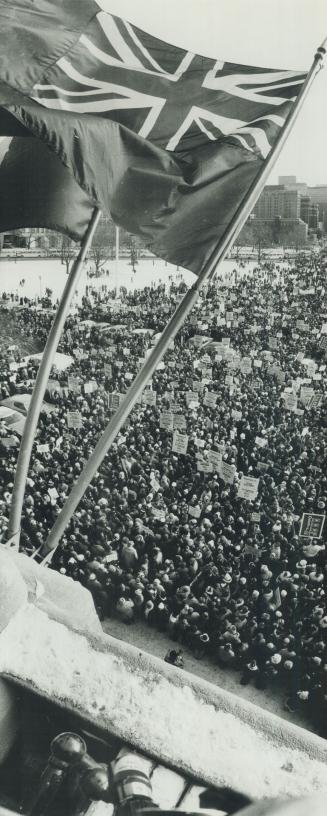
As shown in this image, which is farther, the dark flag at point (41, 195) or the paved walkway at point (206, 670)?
the paved walkway at point (206, 670)

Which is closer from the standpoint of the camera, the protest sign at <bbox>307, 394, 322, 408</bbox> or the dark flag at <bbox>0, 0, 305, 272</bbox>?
the dark flag at <bbox>0, 0, 305, 272</bbox>

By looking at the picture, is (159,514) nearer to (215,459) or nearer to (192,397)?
(215,459)

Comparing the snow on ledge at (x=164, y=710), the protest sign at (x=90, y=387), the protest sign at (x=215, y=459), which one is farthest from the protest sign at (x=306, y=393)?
the snow on ledge at (x=164, y=710)

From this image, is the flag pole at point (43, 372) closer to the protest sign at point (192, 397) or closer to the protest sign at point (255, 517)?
the protest sign at point (255, 517)

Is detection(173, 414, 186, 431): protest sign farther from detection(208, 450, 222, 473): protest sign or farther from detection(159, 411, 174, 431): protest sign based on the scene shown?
detection(208, 450, 222, 473): protest sign

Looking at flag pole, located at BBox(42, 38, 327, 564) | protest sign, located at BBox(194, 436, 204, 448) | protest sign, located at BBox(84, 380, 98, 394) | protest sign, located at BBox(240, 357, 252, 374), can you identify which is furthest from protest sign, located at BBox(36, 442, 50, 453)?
flag pole, located at BBox(42, 38, 327, 564)

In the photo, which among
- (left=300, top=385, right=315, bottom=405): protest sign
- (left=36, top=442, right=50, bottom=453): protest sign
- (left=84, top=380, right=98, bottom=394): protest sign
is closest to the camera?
(left=36, top=442, right=50, bottom=453): protest sign

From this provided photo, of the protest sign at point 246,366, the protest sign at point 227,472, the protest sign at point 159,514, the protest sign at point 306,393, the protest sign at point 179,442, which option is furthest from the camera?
the protest sign at point 246,366
